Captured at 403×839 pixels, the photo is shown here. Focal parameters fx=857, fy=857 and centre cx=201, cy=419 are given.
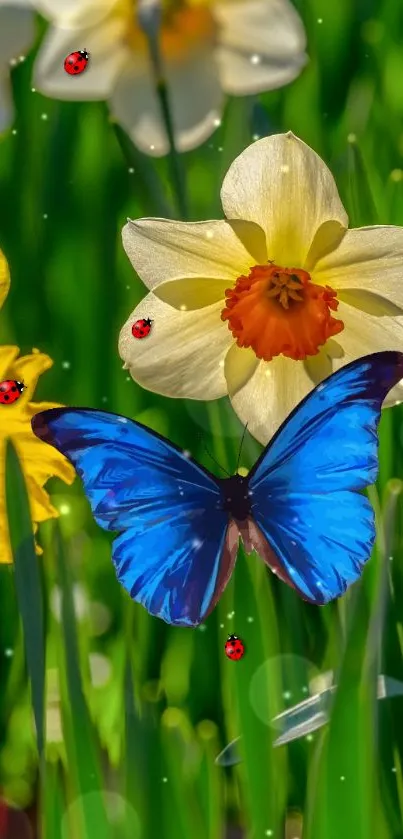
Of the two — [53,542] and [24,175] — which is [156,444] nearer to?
[53,542]

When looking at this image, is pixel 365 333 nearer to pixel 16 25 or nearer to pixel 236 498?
pixel 236 498

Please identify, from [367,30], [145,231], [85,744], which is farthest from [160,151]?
[85,744]

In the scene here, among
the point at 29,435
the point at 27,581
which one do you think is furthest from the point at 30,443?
the point at 27,581

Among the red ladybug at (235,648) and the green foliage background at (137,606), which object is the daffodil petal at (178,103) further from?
the red ladybug at (235,648)

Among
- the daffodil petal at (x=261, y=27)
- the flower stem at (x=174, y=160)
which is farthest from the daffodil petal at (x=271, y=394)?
the daffodil petal at (x=261, y=27)

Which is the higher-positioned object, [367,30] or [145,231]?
[367,30]
